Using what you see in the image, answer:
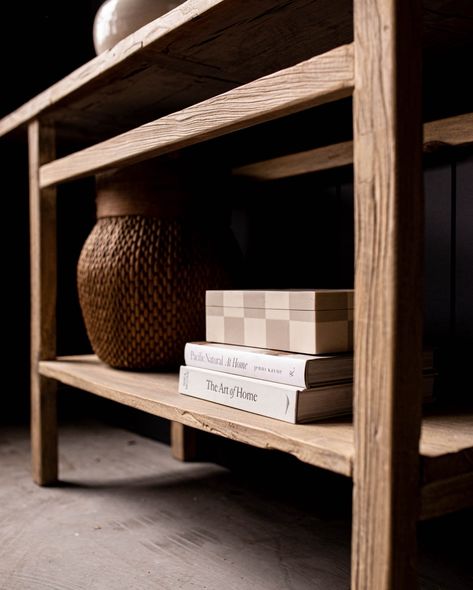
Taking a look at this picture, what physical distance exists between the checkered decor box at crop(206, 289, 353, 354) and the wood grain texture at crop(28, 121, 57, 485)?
0.60 meters

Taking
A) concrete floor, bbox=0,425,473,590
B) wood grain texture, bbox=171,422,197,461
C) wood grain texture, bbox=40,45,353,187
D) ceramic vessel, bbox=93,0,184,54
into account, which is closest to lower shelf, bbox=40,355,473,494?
concrete floor, bbox=0,425,473,590

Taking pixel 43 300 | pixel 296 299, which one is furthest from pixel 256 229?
pixel 296 299

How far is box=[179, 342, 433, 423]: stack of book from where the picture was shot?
0.78 meters

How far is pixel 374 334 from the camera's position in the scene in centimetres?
61

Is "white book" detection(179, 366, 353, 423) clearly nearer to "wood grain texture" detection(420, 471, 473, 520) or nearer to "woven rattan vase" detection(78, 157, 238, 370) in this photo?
"wood grain texture" detection(420, 471, 473, 520)

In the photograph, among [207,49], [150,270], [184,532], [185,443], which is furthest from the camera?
[185,443]

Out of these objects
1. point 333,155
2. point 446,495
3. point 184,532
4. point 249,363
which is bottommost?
point 184,532

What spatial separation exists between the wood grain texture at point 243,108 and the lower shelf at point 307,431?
0.37 m

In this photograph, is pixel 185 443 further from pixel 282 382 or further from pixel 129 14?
pixel 129 14

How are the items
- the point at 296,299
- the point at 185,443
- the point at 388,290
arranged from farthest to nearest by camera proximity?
the point at 185,443 → the point at 296,299 → the point at 388,290

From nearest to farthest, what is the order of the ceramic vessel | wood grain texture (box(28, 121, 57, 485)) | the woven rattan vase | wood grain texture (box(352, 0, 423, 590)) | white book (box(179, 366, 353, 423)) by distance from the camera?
wood grain texture (box(352, 0, 423, 590))
white book (box(179, 366, 353, 423))
the ceramic vessel
the woven rattan vase
wood grain texture (box(28, 121, 57, 485))

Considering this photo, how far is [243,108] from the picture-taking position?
78 centimetres

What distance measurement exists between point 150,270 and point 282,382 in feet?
1.73

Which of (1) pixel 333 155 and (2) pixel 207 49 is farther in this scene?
(1) pixel 333 155
